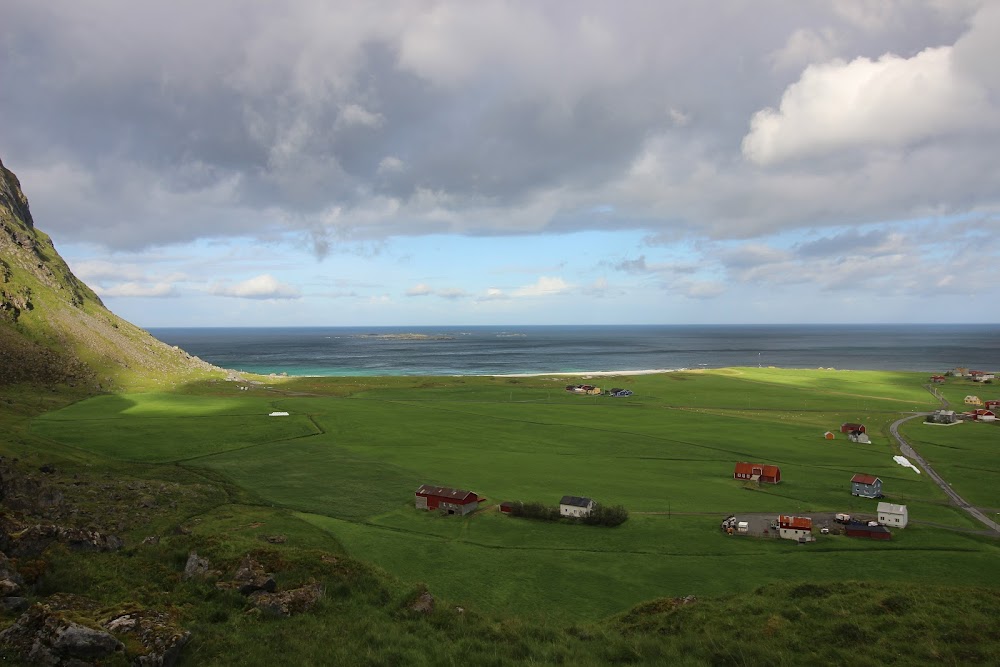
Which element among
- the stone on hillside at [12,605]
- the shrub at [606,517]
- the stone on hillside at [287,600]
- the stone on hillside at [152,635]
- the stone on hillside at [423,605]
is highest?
the stone on hillside at [12,605]

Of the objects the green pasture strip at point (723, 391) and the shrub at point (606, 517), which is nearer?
the shrub at point (606, 517)

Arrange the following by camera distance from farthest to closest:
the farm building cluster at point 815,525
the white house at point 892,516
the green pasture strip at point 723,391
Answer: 1. the green pasture strip at point 723,391
2. the white house at point 892,516
3. the farm building cluster at point 815,525

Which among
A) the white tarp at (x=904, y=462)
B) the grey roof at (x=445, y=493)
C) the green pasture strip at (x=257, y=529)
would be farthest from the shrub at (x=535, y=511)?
the white tarp at (x=904, y=462)

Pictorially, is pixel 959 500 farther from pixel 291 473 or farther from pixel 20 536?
pixel 20 536

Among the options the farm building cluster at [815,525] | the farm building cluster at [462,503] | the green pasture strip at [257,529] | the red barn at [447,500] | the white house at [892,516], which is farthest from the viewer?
the red barn at [447,500]

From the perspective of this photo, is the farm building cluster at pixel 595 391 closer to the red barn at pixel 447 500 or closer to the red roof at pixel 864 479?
the red roof at pixel 864 479

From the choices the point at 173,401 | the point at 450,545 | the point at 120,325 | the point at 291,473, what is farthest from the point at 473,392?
the point at 120,325
